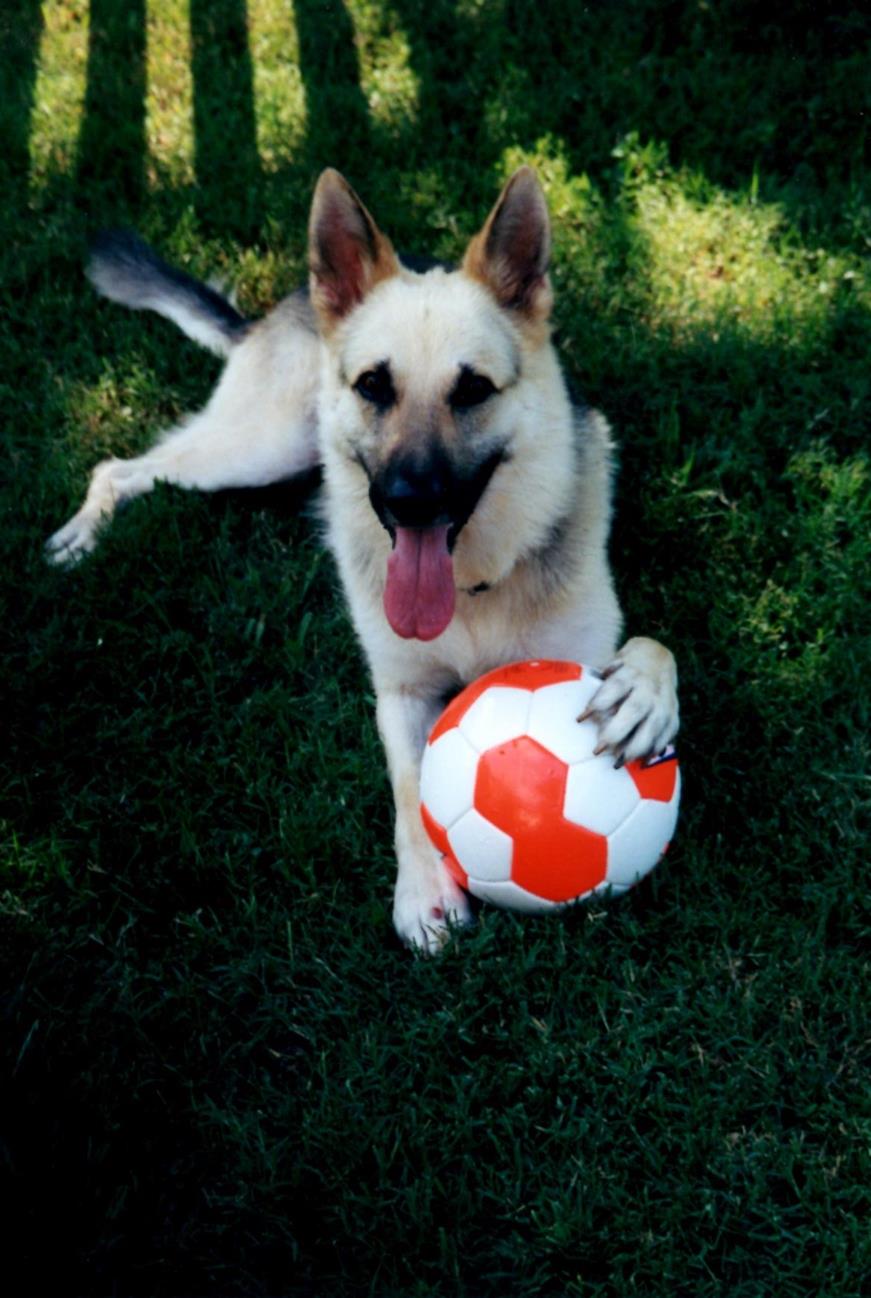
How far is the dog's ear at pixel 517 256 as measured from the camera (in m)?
3.08

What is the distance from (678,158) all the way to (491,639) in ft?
10.0

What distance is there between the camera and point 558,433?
3.23m

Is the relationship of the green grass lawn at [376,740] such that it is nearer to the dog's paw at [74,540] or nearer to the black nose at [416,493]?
the dog's paw at [74,540]

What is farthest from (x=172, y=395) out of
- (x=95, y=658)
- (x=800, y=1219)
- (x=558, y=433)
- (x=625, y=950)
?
(x=800, y=1219)

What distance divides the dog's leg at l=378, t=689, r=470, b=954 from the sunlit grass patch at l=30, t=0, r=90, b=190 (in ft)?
11.9

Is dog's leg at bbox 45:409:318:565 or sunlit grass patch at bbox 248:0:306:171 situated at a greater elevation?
sunlit grass patch at bbox 248:0:306:171

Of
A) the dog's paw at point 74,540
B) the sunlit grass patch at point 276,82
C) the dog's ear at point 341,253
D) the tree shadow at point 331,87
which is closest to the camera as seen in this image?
the dog's ear at point 341,253

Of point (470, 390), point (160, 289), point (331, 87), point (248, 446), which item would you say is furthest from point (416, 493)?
point (331, 87)

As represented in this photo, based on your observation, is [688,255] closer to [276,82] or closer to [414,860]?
[276,82]

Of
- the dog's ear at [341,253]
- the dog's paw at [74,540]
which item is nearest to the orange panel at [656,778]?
the dog's ear at [341,253]

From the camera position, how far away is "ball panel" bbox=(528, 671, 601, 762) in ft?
8.92

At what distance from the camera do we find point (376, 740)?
11.4 ft

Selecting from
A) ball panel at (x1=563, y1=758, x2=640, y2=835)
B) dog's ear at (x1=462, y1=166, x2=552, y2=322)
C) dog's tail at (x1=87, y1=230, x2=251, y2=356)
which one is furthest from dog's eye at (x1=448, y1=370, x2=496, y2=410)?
dog's tail at (x1=87, y1=230, x2=251, y2=356)

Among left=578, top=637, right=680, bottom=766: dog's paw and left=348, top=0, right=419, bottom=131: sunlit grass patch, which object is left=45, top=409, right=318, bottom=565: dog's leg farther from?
left=348, top=0, right=419, bottom=131: sunlit grass patch
